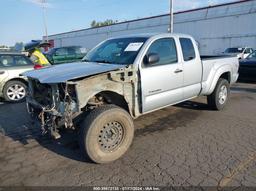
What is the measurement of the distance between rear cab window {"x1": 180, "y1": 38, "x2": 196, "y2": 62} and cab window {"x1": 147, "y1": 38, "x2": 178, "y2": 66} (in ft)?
0.96

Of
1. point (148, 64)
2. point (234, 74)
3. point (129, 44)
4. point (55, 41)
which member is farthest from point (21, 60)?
point (55, 41)

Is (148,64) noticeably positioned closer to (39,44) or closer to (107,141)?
(107,141)

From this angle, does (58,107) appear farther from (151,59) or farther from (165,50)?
(165,50)

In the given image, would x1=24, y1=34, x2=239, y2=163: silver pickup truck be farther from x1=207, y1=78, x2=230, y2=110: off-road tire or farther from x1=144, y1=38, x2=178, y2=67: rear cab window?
x1=207, y1=78, x2=230, y2=110: off-road tire

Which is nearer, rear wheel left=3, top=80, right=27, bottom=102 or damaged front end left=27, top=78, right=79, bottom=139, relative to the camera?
damaged front end left=27, top=78, right=79, bottom=139

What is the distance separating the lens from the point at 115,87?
3607mm

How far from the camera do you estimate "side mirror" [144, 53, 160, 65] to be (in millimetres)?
3912

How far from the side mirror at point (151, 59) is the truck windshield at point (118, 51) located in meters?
0.21

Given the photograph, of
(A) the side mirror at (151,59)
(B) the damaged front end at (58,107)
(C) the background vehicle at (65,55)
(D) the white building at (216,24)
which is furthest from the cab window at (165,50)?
(D) the white building at (216,24)

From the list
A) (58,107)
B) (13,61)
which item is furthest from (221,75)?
(13,61)

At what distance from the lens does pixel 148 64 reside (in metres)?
4.02

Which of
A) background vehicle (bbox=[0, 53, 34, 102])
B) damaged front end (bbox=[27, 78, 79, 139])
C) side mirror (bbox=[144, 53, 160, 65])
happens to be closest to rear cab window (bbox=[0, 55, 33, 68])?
background vehicle (bbox=[0, 53, 34, 102])

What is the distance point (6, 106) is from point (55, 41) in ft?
168

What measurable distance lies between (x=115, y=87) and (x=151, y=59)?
32.6 inches
